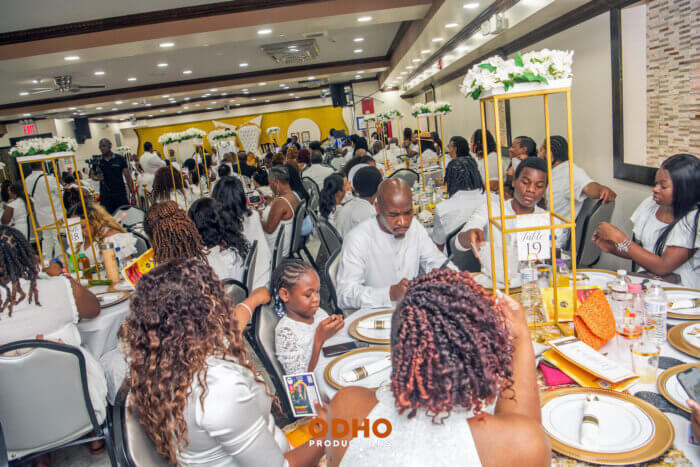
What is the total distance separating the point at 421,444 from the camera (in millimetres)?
941

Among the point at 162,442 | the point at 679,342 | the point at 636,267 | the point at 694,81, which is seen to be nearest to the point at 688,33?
the point at 694,81

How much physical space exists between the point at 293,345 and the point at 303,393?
48 centimetres

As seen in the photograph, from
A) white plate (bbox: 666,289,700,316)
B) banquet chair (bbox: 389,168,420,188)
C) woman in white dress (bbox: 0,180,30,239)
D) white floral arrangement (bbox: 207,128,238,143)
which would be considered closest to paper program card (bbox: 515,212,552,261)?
white plate (bbox: 666,289,700,316)

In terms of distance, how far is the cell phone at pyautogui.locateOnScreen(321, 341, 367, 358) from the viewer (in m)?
1.84

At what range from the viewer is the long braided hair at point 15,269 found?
2.25 metres

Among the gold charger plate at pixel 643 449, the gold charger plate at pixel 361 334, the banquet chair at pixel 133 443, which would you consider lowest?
the gold charger plate at pixel 643 449

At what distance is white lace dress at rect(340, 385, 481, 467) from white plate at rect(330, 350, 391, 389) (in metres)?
0.59

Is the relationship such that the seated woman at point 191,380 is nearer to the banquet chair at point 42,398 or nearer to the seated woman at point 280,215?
the banquet chair at point 42,398

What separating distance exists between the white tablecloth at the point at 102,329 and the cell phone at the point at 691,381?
2.76 m

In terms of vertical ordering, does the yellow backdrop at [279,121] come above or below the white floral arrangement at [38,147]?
above

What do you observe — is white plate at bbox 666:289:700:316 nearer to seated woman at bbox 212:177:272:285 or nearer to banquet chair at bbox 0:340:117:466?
banquet chair at bbox 0:340:117:466

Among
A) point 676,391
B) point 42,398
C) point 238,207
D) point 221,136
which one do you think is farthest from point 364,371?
point 221,136

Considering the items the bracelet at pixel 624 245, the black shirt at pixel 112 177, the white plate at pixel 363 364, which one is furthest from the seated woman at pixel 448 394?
the black shirt at pixel 112 177

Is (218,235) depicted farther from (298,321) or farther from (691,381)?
(691,381)
